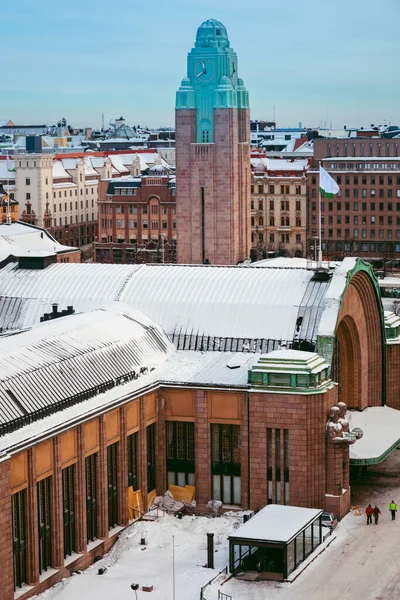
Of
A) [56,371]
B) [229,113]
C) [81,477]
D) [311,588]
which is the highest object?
[229,113]

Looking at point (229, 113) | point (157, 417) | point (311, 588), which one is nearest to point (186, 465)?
point (157, 417)

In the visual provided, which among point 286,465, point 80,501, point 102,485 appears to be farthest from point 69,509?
point 286,465

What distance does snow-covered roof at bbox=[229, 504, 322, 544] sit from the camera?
2494 inches

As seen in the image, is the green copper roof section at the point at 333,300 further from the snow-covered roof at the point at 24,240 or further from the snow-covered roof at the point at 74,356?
the snow-covered roof at the point at 24,240

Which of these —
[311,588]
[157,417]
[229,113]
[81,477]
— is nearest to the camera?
[311,588]

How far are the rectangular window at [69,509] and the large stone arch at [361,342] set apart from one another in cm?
2239

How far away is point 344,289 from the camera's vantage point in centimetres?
8006

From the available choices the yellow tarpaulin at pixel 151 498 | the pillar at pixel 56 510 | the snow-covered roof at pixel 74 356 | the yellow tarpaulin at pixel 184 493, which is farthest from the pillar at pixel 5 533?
the yellow tarpaulin at pixel 184 493

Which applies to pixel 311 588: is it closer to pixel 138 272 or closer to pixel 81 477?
pixel 81 477

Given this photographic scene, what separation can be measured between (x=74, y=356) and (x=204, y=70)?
97964mm

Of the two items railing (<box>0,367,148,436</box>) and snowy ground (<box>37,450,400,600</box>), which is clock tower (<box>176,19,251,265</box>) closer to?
railing (<box>0,367,148,436</box>)

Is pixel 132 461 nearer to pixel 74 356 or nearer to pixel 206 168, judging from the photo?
pixel 74 356

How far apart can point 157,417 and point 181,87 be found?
95.6 m

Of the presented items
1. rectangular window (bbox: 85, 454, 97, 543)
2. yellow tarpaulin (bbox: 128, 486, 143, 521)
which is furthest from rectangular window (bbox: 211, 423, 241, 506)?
rectangular window (bbox: 85, 454, 97, 543)
